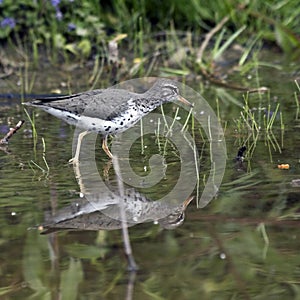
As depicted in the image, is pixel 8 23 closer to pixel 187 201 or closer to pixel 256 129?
pixel 256 129

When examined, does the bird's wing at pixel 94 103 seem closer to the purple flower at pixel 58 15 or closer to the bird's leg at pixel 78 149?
the bird's leg at pixel 78 149

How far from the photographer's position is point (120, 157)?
707 centimetres

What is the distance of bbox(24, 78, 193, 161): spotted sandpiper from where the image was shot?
7.12 m

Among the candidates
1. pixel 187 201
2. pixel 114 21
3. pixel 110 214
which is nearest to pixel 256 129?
pixel 187 201

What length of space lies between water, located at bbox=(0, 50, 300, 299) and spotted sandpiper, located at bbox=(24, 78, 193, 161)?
0.23 meters

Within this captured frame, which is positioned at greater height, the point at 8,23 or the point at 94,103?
the point at 8,23

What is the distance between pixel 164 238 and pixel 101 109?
2252 millimetres

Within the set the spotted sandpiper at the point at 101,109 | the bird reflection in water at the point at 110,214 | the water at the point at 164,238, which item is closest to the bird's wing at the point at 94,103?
the spotted sandpiper at the point at 101,109

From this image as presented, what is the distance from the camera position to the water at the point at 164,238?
4430mm

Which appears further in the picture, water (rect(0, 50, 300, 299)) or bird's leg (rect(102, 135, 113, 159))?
bird's leg (rect(102, 135, 113, 159))

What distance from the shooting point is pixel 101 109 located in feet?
23.5

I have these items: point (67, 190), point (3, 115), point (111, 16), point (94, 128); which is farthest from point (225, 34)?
point (67, 190)

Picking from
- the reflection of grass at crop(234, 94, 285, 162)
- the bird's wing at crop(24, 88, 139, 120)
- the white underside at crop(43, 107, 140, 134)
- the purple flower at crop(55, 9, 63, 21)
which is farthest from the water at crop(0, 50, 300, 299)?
the purple flower at crop(55, 9, 63, 21)

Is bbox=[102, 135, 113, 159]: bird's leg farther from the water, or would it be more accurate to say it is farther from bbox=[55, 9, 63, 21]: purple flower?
bbox=[55, 9, 63, 21]: purple flower
